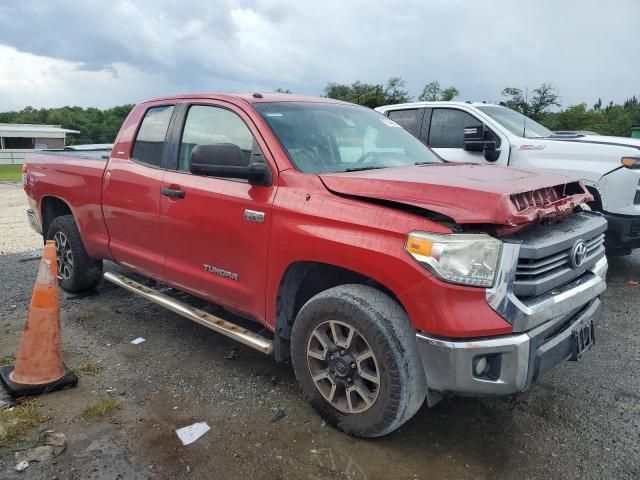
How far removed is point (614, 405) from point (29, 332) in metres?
3.70

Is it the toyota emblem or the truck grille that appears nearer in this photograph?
the truck grille

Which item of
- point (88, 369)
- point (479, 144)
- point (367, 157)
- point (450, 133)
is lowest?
point (88, 369)

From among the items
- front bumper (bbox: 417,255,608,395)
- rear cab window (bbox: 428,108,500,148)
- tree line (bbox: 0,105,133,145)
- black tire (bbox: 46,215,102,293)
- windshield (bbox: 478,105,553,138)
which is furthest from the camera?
tree line (bbox: 0,105,133,145)

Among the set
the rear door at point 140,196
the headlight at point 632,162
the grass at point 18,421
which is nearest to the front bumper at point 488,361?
the grass at point 18,421

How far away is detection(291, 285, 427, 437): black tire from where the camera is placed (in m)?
2.64

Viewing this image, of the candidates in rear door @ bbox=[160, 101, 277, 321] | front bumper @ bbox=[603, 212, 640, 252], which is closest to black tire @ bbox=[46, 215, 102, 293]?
rear door @ bbox=[160, 101, 277, 321]

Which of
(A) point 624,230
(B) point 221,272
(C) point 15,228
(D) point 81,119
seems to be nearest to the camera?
(B) point 221,272

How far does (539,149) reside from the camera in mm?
6152

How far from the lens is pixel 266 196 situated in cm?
324

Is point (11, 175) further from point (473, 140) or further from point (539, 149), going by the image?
point (539, 149)

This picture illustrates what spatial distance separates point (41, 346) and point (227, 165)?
166 centimetres

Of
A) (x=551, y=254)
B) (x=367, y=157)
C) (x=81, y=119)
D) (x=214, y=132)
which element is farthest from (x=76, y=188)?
(x=81, y=119)

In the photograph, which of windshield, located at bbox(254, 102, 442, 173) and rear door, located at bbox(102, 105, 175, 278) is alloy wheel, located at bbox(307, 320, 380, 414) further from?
rear door, located at bbox(102, 105, 175, 278)

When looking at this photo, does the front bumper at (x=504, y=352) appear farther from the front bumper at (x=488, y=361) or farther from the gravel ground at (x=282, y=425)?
the gravel ground at (x=282, y=425)
